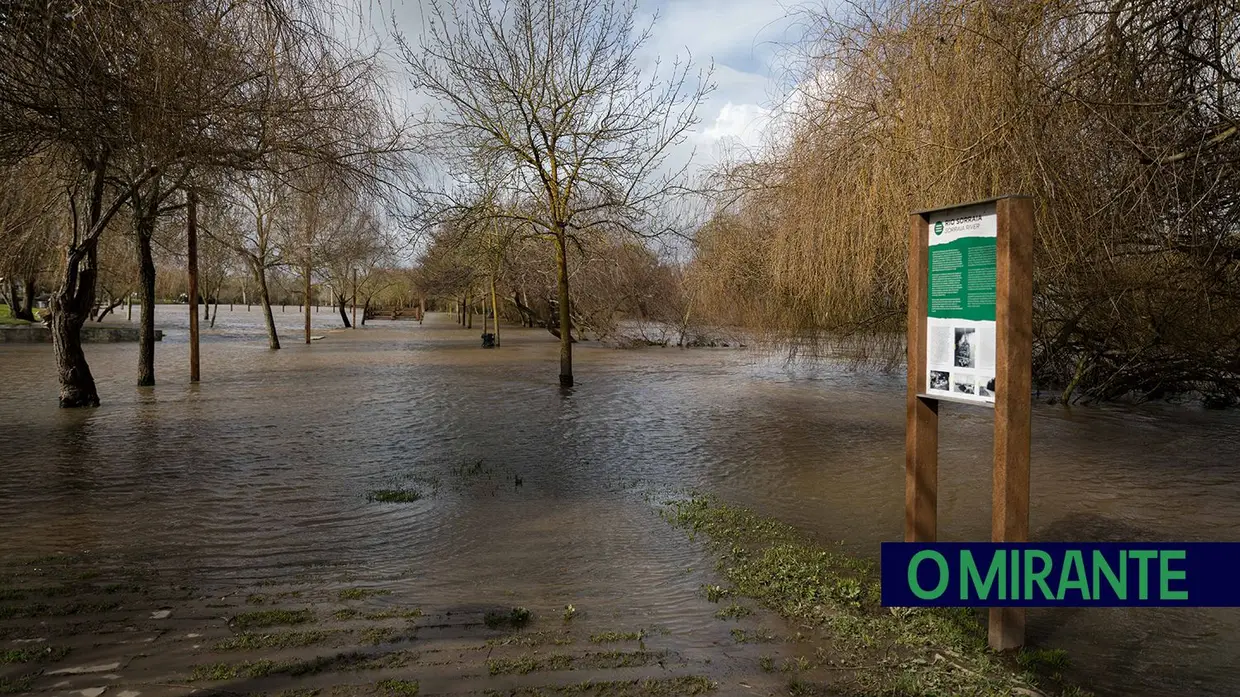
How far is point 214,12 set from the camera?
5523 millimetres

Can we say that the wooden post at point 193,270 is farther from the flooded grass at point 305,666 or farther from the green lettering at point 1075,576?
the green lettering at point 1075,576

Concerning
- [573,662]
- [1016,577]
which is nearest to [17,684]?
[573,662]

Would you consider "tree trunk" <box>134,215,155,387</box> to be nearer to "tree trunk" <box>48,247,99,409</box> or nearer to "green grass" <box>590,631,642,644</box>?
"tree trunk" <box>48,247,99,409</box>

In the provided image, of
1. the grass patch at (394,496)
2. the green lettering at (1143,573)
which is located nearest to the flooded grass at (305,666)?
the grass patch at (394,496)

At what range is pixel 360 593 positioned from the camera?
441cm

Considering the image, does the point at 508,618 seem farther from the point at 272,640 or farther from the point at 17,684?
the point at 17,684

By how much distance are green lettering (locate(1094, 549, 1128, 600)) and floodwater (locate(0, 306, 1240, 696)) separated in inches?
7.9

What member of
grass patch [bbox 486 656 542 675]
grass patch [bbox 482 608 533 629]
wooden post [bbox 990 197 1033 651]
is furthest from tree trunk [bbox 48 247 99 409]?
wooden post [bbox 990 197 1033 651]

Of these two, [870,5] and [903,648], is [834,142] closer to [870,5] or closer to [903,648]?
[870,5]

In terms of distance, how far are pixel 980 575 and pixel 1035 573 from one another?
342 mm

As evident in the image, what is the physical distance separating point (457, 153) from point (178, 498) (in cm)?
1078

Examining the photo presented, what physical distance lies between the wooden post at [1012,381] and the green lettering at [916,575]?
0.84 ft

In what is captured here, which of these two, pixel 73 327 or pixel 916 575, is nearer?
pixel 916 575

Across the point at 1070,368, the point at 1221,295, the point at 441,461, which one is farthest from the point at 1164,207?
the point at 1070,368
